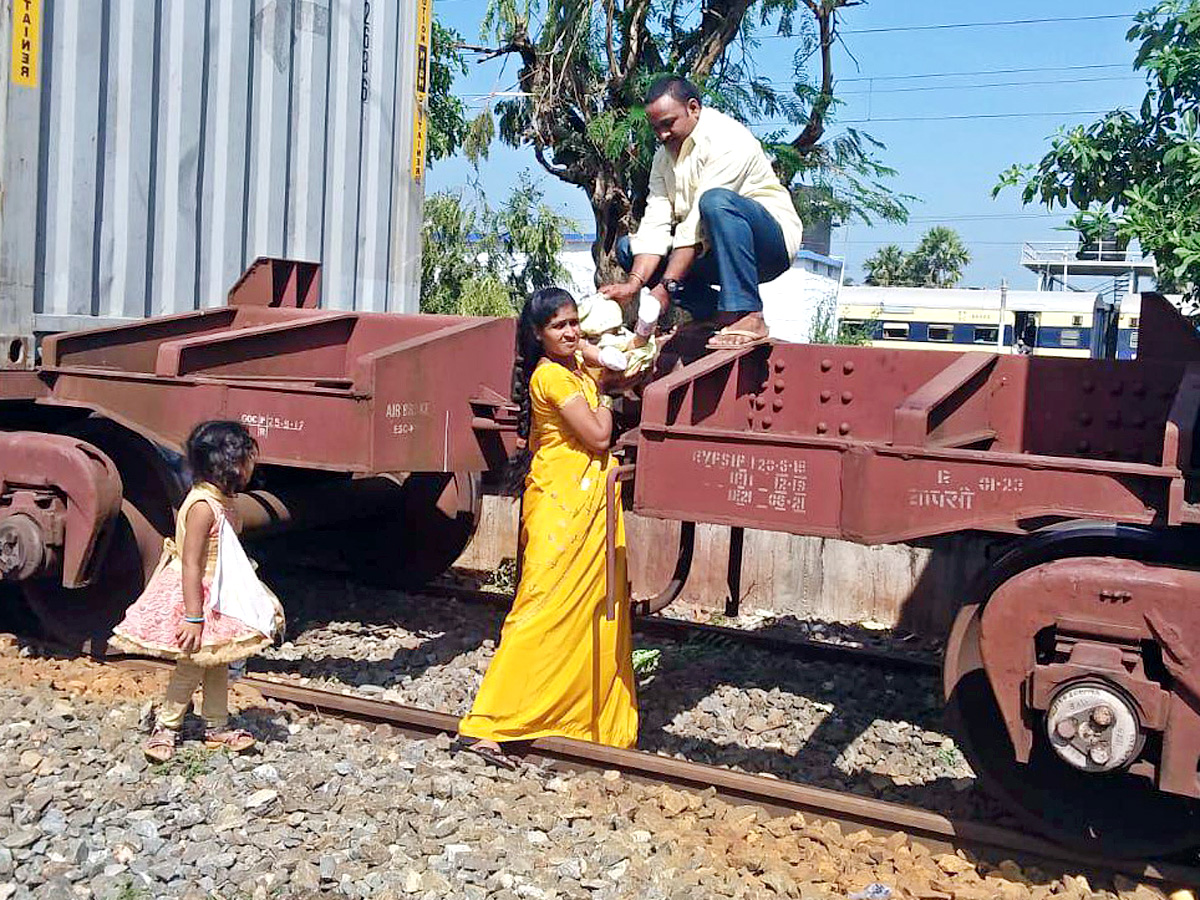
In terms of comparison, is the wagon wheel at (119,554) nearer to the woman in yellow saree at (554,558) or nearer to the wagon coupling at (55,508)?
the wagon coupling at (55,508)

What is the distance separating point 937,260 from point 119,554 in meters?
65.6

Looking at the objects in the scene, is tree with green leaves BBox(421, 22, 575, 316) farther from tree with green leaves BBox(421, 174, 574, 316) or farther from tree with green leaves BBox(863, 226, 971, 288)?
tree with green leaves BBox(863, 226, 971, 288)

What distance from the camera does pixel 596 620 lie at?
16.1 ft

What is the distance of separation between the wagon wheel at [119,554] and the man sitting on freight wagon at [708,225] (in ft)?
8.08

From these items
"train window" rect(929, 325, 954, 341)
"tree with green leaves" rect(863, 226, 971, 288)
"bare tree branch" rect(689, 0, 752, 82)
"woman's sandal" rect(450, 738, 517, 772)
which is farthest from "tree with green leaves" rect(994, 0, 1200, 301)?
"tree with green leaves" rect(863, 226, 971, 288)

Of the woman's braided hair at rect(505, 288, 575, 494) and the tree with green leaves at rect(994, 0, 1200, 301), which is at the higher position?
the tree with green leaves at rect(994, 0, 1200, 301)

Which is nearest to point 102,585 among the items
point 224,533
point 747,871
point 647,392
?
point 224,533

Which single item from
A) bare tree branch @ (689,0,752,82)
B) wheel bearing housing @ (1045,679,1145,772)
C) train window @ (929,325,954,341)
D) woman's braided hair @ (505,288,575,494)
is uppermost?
bare tree branch @ (689,0,752,82)

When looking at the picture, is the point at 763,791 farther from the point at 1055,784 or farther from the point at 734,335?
the point at 734,335

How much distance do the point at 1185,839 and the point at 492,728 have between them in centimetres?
237

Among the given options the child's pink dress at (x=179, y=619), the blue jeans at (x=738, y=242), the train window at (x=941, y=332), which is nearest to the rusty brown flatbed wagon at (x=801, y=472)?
the blue jeans at (x=738, y=242)

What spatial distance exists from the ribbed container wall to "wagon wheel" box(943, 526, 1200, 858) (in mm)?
4424

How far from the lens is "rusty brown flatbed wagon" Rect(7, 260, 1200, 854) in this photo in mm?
3730

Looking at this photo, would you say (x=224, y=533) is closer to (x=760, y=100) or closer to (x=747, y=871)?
(x=747, y=871)
